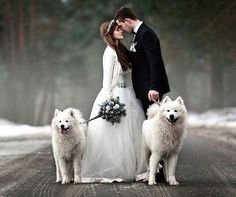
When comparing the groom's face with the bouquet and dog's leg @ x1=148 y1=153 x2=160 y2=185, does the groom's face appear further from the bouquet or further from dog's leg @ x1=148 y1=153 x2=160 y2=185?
dog's leg @ x1=148 y1=153 x2=160 y2=185

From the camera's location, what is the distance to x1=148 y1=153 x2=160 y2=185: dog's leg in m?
8.93

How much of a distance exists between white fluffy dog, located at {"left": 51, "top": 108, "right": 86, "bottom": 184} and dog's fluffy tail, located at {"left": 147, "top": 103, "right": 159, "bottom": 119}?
959mm

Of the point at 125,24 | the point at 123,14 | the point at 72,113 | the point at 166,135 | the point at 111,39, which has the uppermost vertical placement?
the point at 123,14

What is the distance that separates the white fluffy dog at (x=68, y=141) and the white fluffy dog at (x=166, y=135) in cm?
98

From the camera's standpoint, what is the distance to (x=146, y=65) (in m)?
9.67

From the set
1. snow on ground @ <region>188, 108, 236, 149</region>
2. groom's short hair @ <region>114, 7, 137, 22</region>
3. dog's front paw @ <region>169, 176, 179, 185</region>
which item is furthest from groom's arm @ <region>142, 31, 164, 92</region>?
snow on ground @ <region>188, 108, 236, 149</region>

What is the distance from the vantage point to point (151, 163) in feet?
29.5

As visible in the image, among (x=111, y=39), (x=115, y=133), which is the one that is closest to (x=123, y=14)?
(x=111, y=39)

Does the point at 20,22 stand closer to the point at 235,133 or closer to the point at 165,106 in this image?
the point at 235,133

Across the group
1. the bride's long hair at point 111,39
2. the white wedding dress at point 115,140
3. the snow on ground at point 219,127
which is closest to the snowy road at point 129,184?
the white wedding dress at point 115,140

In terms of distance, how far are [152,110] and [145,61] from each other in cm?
81

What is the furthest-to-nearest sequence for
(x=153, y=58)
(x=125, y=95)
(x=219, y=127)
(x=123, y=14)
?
(x=219, y=127), (x=125, y=95), (x=123, y=14), (x=153, y=58)

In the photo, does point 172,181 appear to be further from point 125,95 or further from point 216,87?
Answer: point 216,87

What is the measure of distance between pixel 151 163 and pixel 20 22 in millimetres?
34876
